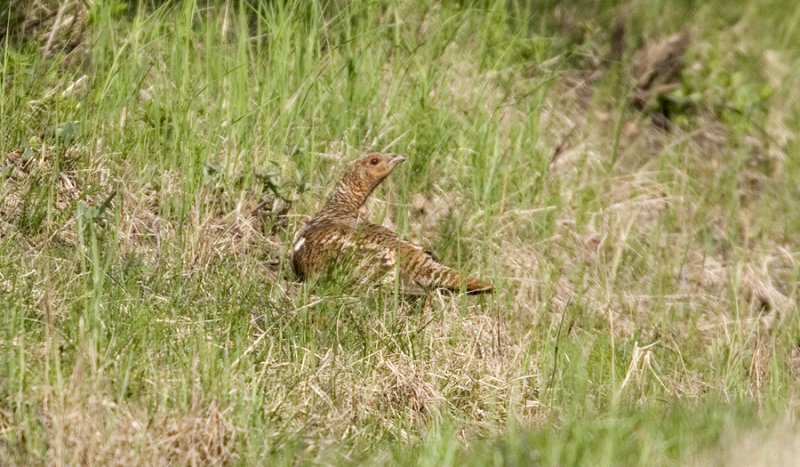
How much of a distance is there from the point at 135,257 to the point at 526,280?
2.00m

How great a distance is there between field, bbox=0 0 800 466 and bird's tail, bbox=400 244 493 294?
110 millimetres

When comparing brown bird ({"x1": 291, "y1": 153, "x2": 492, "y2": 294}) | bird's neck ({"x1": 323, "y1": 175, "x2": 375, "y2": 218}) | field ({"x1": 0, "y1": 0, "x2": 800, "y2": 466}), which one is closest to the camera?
field ({"x1": 0, "y1": 0, "x2": 800, "y2": 466})

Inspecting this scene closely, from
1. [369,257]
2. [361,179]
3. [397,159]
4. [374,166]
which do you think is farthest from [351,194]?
[369,257]

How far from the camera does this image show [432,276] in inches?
253

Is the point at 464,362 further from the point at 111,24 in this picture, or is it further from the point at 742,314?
the point at 111,24

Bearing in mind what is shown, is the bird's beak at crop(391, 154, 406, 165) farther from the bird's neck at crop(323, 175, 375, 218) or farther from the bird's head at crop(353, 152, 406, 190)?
the bird's neck at crop(323, 175, 375, 218)

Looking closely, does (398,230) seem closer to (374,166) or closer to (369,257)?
(369,257)

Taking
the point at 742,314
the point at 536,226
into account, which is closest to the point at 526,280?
the point at 536,226

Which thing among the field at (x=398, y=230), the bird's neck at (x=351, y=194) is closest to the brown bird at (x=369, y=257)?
the field at (x=398, y=230)

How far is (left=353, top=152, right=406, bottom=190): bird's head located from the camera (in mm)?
7148

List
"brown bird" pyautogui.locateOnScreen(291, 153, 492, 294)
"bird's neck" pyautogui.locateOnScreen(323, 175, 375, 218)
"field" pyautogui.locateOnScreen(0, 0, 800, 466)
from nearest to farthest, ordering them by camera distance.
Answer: "field" pyautogui.locateOnScreen(0, 0, 800, 466), "brown bird" pyautogui.locateOnScreen(291, 153, 492, 294), "bird's neck" pyautogui.locateOnScreen(323, 175, 375, 218)

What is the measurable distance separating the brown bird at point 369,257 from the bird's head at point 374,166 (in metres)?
0.37

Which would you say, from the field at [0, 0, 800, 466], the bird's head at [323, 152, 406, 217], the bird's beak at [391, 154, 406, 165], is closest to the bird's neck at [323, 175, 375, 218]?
the bird's head at [323, 152, 406, 217]

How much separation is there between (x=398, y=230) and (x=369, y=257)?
0.24m
